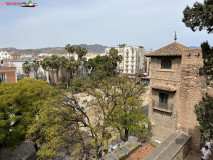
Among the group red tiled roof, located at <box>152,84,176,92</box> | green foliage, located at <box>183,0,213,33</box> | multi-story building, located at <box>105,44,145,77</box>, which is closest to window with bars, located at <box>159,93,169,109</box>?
red tiled roof, located at <box>152,84,176,92</box>

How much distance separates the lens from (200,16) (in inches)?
256

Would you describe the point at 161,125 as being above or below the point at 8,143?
above

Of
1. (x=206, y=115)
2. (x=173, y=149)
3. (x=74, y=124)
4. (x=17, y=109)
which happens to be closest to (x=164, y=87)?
(x=173, y=149)

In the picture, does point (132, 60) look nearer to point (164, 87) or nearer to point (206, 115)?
point (164, 87)

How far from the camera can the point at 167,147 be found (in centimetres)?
955

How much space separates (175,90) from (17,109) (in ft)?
46.0

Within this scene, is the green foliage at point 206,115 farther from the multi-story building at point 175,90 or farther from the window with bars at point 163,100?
the window with bars at point 163,100

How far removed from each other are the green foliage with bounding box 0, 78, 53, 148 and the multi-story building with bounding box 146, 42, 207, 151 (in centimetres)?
1107

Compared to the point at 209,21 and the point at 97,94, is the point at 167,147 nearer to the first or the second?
the point at 97,94

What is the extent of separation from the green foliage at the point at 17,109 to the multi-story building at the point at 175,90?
36.3 ft

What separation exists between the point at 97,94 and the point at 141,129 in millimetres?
5645

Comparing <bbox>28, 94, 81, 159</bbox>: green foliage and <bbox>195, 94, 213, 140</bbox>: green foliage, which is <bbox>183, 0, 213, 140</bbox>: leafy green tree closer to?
<bbox>195, 94, 213, 140</bbox>: green foliage

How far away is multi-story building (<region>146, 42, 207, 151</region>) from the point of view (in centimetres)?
1108

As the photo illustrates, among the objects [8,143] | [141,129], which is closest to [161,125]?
[141,129]
